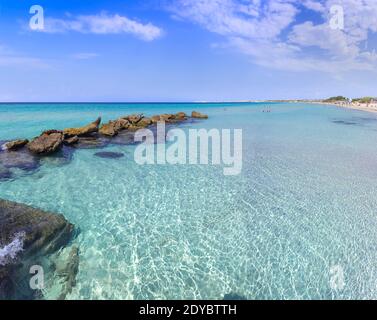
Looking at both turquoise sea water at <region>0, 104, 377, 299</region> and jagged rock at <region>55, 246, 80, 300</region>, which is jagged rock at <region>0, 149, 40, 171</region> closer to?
turquoise sea water at <region>0, 104, 377, 299</region>

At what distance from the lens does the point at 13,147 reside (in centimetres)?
1669

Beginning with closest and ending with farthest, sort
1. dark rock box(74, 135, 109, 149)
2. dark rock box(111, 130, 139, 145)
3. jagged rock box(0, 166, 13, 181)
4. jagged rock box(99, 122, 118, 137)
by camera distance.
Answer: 1. jagged rock box(0, 166, 13, 181)
2. dark rock box(74, 135, 109, 149)
3. dark rock box(111, 130, 139, 145)
4. jagged rock box(99, 122, 118, 137)

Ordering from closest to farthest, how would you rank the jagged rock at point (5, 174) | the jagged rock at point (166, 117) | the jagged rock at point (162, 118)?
1. the jagged rock at point (5, 174)
2. the jagged rock at point (162, 118)
3. the jagged rock at point (166, 117)

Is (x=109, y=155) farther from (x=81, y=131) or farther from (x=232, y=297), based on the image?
(x=232, y=297)

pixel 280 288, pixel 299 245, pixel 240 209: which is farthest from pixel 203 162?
pixel 280 288

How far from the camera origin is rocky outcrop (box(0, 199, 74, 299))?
219 inches

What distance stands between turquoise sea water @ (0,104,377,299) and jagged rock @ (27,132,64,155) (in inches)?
104

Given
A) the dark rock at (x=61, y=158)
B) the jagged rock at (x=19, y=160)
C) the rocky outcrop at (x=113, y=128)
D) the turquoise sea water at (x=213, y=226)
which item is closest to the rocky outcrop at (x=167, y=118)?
the rocky outcrop at (x=113, y=128)

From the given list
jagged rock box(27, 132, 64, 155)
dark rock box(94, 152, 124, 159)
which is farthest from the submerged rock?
jagged rock box(27, 132, 64, 155)

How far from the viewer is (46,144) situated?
53.5ft

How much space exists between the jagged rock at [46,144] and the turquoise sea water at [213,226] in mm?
2635

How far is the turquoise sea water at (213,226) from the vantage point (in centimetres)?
583

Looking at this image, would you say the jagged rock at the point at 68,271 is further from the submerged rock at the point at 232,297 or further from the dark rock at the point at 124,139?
the dark rock at the point at 124,139

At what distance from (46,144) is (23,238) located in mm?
11454
